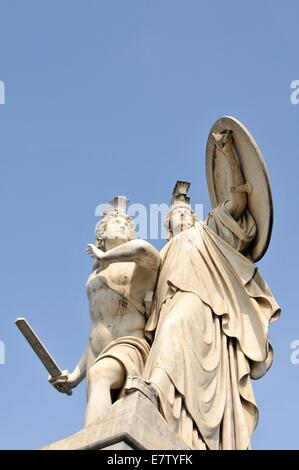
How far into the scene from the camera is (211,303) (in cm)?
1030

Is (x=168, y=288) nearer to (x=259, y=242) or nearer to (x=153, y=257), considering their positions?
(x=153, y=257)

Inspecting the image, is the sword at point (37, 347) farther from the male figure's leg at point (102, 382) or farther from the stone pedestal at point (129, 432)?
the stone pedestal at point (129, 432)

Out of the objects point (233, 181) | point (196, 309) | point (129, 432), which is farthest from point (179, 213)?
point (129, 432)

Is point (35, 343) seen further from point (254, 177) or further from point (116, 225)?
point (254, 177)

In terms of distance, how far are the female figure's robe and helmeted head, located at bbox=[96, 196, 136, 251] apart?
1.52ft

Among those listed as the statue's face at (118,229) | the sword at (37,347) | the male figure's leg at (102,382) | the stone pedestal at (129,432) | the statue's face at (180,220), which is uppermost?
the statue's face at (180,220)

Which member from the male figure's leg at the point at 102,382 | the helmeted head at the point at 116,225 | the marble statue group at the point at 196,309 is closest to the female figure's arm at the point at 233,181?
the marble statue group at the point at 196,309

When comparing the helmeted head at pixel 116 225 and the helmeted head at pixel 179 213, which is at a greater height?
the helmeted head at pixel 179 213

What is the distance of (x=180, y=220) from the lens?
1176cm

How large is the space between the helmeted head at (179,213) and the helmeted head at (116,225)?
575 mm

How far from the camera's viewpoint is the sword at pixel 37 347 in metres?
10.2

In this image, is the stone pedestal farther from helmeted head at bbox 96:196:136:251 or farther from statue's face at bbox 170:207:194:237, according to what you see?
statue's face at bbox 170:207:194:237

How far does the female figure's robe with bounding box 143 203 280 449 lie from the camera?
9328 mm
